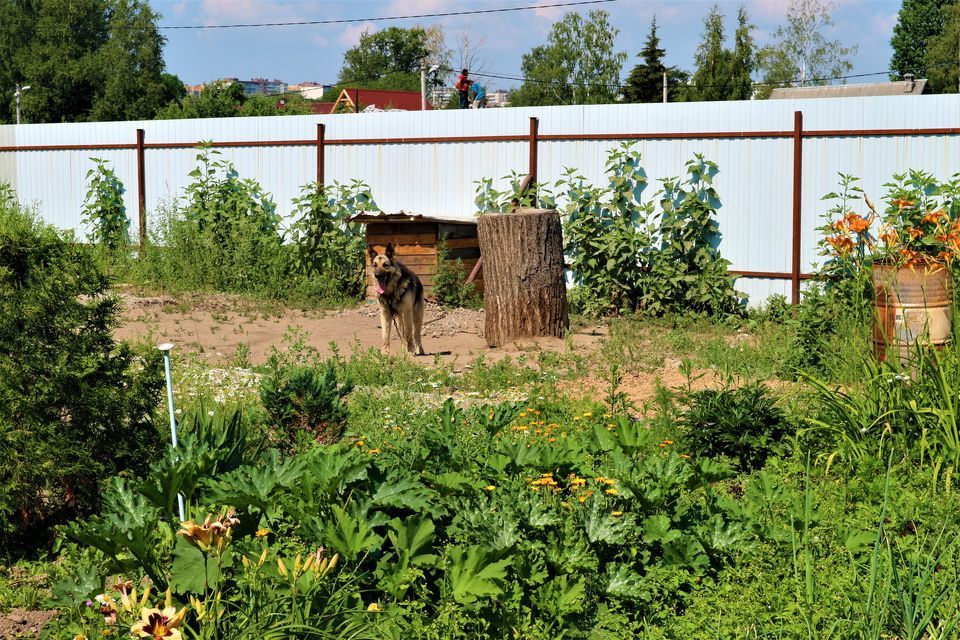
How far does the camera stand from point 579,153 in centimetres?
1328

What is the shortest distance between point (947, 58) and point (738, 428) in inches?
2310

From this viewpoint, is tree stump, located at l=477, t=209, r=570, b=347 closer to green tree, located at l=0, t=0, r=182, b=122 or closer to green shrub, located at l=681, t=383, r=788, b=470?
green shrub, located at l=681, t=383, r=788, b=470

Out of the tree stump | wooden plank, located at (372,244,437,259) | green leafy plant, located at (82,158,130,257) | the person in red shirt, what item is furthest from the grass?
the person in red shirt

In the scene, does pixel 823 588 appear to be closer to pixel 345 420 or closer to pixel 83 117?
pixel 345 420

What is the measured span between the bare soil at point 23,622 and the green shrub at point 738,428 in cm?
331

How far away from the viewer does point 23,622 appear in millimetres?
3793

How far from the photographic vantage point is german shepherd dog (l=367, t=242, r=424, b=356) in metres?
9.90

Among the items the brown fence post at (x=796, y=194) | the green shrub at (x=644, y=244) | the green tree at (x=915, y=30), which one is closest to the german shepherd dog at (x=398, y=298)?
the green shrub at (x=644, y=244)

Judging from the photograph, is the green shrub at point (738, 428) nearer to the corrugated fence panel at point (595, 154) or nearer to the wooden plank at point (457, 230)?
the corrugated fence panel at point (595, 154)

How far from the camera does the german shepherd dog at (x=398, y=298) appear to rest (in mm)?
9898

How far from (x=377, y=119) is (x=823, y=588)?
12248 millimetres

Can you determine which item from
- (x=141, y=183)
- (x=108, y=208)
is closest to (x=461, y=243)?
(x=141, y=183)

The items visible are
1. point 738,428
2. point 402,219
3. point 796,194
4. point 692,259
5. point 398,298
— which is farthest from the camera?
point 402,219

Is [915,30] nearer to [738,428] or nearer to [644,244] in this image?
[644,244]
